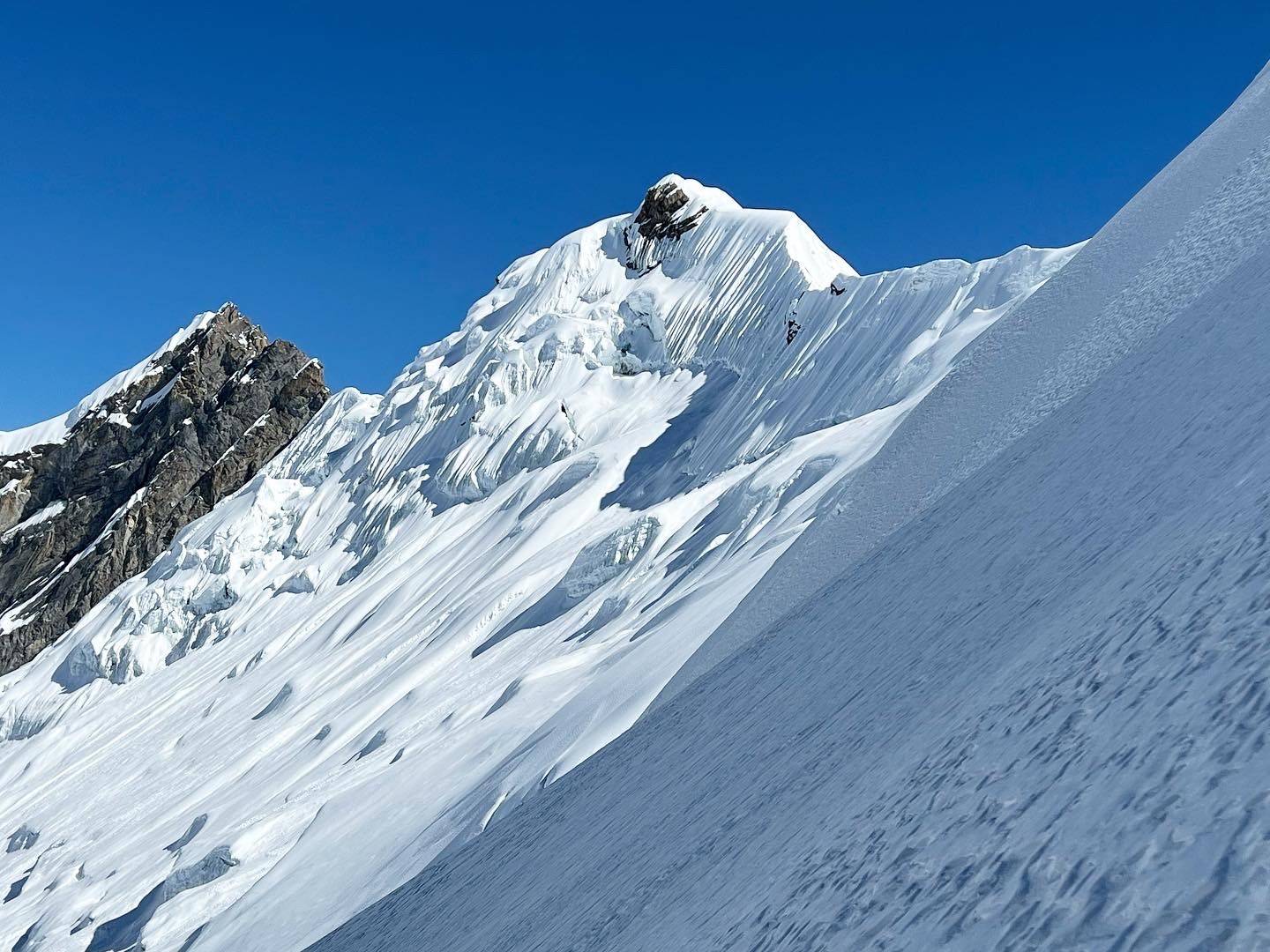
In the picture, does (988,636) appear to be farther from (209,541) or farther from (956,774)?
(209,541)

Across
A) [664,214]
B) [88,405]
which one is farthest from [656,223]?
[88,405]

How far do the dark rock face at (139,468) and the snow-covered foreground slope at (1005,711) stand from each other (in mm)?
76146

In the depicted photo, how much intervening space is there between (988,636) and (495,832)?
7817mm

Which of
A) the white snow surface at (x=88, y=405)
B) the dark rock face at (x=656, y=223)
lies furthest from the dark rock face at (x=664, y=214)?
the white snow surface at (x=88, y=405)

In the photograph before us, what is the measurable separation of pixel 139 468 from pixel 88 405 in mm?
18675

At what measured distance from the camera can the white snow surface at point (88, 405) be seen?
97625 mm

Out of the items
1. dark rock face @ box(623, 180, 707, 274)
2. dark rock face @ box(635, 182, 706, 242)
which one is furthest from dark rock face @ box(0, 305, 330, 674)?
dark rock face @ box(635, 182, 706, 242)

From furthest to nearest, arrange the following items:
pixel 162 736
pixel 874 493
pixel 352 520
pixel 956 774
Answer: pixel 352 520 < pixel 162 736 < pixel 874 493 < pixel 956 774

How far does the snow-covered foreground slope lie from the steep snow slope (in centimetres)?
423

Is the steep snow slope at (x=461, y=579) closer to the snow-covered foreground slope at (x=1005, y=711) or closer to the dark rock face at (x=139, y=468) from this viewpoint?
the snow-covered foreground slope at (x=1005, y=711)

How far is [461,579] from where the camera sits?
46094 millimetres

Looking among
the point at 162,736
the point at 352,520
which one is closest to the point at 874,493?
the point at 162,736

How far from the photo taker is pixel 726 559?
82.2ft

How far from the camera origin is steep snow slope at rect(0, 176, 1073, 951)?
18.6 meters
